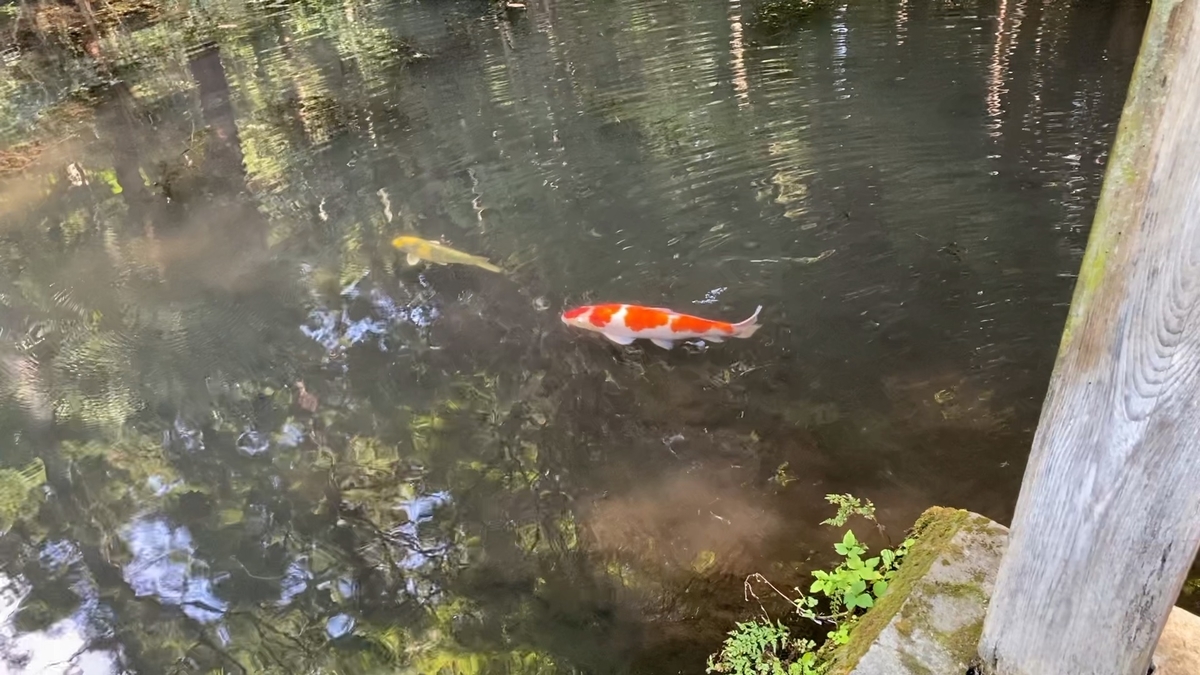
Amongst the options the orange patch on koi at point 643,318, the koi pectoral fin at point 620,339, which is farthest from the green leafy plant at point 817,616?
the koi pectoral fin at point 620,339

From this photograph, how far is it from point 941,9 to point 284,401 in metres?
10.4

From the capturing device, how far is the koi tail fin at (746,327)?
5453mm

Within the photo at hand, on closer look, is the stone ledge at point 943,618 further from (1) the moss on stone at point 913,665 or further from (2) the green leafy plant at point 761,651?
(2) the green leafy plant at point 761,651

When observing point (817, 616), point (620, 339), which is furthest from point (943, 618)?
point (620, 339)

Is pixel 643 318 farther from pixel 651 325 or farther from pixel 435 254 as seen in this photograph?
pixel 435 254

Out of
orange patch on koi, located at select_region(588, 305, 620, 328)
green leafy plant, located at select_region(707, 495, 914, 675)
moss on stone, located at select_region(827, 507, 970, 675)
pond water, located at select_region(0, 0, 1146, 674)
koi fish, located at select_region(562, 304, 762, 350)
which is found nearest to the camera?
moss on stone, located at select_region(827, 507, 970, 675)

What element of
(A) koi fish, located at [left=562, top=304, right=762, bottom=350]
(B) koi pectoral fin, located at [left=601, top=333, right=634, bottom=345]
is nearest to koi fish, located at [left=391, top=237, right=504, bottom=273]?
(A) koi fish, located at [left=562, top=304, right=762, bottom=350]

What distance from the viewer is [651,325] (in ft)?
17.4

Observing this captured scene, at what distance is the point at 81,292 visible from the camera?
7.04m

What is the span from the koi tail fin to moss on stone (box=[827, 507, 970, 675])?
2.31 m

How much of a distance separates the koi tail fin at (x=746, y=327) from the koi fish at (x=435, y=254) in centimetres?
227

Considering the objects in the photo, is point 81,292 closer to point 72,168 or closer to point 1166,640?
point 72,168

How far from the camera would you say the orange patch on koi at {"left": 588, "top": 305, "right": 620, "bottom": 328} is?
539 cm

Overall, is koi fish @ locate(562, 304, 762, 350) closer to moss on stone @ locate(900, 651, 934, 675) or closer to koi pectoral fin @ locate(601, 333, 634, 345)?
koi pectoral fin @ locate(601, 333, 634, 345)
